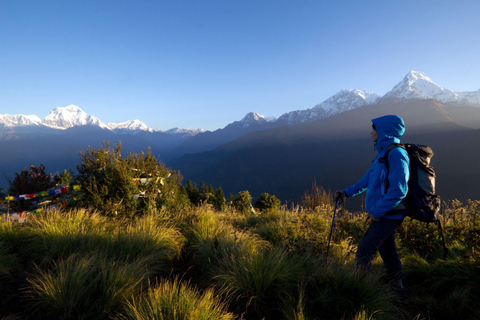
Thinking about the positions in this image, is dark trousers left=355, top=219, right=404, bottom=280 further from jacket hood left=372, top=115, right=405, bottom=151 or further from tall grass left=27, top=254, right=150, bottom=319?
tall grass left=27, top=254, right=150, bottom=319

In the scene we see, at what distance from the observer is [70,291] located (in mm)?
2010

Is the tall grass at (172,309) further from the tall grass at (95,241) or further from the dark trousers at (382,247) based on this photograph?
the dark trousers at (382,247)

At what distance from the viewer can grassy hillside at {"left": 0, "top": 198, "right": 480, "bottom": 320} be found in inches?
77.2

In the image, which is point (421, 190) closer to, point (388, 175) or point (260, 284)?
point (388, 175)

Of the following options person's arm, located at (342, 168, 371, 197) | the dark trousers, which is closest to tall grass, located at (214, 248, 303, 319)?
the dark trousers

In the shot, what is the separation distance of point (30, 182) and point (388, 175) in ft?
55.6

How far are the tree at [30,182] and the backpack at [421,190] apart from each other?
16.4 meters

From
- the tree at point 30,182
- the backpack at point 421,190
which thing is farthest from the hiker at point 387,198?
the tree at point 30,182

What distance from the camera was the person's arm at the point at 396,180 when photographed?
2.43 meters

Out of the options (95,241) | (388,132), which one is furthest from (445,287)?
(95,241)

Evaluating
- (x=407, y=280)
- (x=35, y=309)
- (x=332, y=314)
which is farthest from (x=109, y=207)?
(x=407, y=280)

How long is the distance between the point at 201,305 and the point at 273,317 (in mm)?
809

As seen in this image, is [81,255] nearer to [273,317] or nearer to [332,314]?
[273,317]

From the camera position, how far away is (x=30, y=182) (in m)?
12.2
